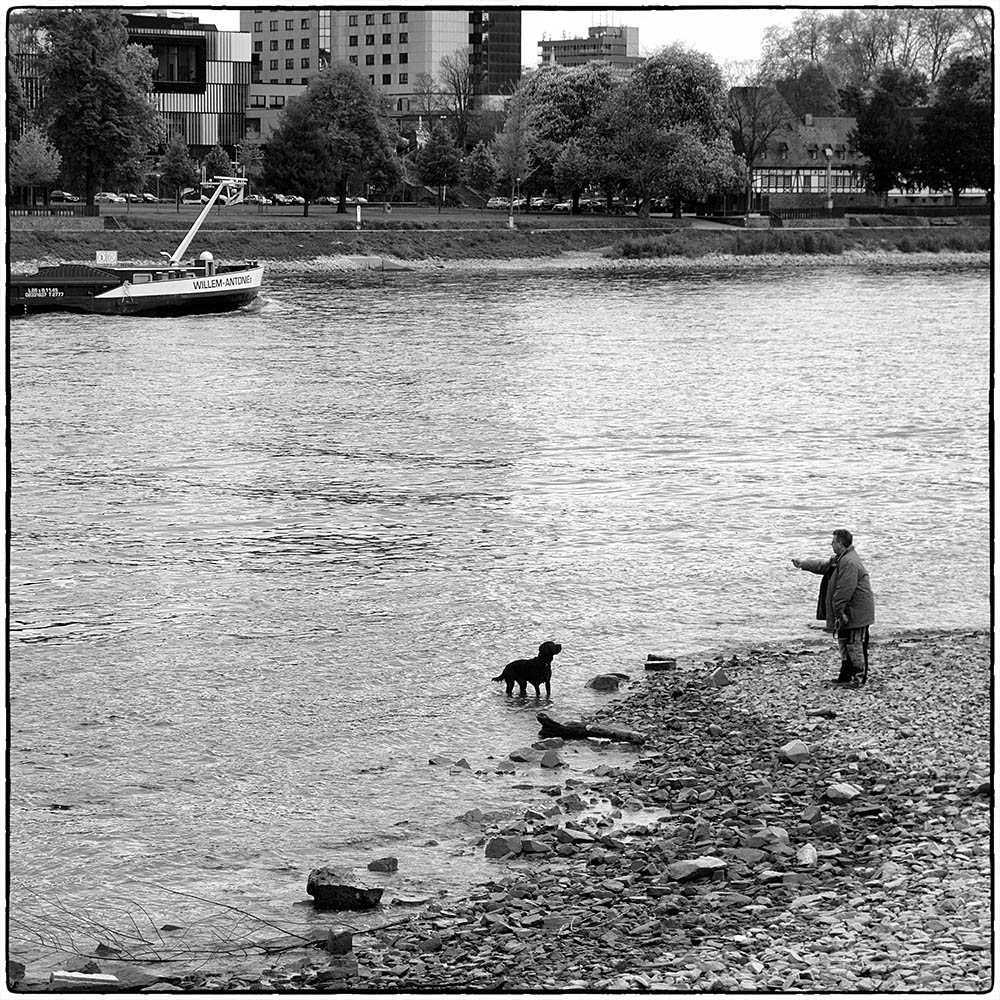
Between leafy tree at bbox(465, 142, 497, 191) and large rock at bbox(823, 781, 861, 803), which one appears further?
leafy tree at bbox(465, 142, 497, 191)

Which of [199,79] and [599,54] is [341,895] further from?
[599,54]

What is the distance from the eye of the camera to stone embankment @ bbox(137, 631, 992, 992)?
8.90 meters

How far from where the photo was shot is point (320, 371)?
4441cm

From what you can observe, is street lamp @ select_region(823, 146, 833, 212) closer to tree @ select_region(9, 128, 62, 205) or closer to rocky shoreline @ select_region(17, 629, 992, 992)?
tree @ select_region(9, 128, 62, 205)

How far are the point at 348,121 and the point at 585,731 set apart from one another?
228 ft

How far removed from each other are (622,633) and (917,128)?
6970 centimetres

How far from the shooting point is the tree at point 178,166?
7669 cm

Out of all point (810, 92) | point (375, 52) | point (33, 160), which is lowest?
point (33, 160)

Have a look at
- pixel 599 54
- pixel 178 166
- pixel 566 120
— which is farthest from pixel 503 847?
pixel 599 54

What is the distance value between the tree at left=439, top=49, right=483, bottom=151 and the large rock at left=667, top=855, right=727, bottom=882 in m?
74.7

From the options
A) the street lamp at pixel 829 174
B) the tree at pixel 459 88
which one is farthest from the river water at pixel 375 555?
the street lamp at pixel 829 174

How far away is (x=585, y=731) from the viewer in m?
13.7

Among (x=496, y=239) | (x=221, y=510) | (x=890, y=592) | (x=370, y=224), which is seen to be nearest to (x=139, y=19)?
(x=370, y=224)

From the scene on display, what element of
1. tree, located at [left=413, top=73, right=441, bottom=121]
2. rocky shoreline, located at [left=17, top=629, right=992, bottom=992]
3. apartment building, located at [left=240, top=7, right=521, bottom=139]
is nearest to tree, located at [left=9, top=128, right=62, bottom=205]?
apartment building, located at [left=240, top=7, right=521, bottom=139]
